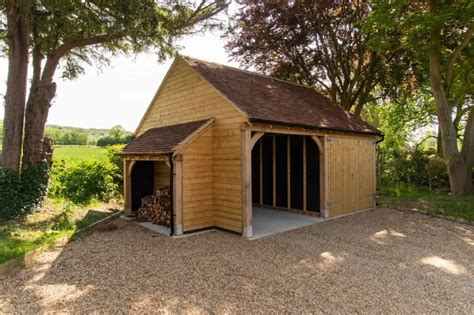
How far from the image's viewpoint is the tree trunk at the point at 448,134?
1168 cm

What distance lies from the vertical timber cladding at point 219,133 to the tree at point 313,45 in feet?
17.2

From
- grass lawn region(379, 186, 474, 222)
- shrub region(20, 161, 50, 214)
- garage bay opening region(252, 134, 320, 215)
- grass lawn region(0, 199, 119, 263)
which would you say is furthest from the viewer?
grass lawn region(379, 186, 474, 222)

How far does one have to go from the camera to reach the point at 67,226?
784 cm

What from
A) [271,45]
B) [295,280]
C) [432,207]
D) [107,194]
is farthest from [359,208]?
[107,194]

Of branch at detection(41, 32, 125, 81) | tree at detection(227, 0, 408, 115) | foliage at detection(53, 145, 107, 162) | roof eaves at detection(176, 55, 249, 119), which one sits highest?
tree at detection(227, 0, 408, 115)

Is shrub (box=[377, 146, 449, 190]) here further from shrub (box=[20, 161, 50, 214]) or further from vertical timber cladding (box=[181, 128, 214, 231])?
shrub (box=[20, 161, 50, 214])

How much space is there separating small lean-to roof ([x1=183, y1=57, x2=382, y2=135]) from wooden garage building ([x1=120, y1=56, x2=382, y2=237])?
5cm

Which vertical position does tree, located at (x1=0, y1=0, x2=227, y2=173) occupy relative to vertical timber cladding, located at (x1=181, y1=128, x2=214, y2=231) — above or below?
above

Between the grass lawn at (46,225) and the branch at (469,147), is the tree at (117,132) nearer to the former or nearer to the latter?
the grass lawn at (46,225)

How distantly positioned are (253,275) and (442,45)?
12.0 meters

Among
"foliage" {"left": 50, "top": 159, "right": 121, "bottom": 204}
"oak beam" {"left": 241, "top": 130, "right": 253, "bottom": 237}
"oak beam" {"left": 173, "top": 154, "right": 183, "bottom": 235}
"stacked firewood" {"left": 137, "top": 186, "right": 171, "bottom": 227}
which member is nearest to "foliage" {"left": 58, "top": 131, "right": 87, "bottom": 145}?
"foliage" {"left": 50, "top": 159, "right": 121, "bottom": 204}

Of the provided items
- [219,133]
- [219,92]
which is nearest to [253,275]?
[219,133]

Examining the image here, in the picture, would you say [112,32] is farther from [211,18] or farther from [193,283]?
[193,283]

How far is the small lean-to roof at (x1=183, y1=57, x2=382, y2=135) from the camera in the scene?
771 centimetres
